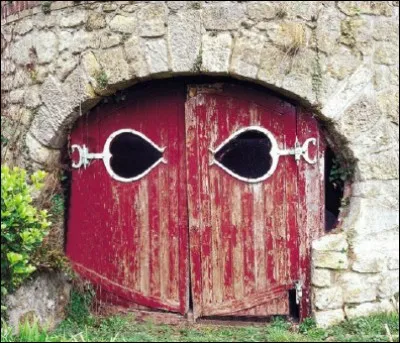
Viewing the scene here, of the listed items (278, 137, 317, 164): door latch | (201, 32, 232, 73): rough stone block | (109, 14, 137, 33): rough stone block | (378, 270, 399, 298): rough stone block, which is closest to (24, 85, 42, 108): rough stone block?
(109, 14, 137, 33): rough stone block

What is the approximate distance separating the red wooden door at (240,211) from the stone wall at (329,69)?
266 millimetres

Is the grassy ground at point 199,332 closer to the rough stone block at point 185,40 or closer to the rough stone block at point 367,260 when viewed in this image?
the rough stone block at point 367,260

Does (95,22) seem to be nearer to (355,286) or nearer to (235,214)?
(235,214)

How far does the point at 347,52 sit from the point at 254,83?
30.1 inches

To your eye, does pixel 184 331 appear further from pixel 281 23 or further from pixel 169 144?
pixel 281 23

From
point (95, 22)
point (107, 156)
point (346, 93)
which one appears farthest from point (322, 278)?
point (95, 22)

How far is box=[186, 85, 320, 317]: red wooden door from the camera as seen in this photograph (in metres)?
5.09

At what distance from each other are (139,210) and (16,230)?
1084 mm

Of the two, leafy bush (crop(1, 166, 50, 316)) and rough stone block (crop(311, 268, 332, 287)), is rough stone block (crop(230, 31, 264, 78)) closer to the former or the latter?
rough stone block (crop(311, 268, 332, 287))

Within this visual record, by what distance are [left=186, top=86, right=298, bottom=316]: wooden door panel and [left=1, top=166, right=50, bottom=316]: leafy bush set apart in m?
1.28

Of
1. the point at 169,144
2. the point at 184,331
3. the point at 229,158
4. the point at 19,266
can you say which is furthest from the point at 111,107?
the point at 184,331

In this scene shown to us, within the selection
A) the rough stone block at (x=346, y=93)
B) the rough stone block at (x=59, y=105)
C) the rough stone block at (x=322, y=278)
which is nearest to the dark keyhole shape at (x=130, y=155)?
the rough stone block at (x=59, y=105)

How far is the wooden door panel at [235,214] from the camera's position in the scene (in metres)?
5.09

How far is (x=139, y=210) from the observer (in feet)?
17.5
